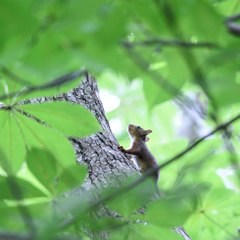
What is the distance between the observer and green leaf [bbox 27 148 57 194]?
3.39 ft

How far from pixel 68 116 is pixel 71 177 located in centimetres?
40

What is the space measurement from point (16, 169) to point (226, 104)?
0.84 metres

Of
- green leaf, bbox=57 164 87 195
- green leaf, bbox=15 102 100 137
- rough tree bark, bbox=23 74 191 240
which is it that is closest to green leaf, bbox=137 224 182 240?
green leaf, bbox=57 164 87 195

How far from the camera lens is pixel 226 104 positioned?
0.61 meters

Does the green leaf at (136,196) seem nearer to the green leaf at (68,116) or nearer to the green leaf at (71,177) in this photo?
the green leaf at (71,177)

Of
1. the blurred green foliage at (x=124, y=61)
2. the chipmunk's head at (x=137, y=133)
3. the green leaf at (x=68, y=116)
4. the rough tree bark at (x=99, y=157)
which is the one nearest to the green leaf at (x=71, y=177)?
the blurred green foliage at (x=124, y=61)

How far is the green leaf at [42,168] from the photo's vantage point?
1.03 meters

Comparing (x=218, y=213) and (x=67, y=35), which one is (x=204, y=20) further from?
(x=218, y=213)

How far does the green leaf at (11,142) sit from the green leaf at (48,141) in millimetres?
29

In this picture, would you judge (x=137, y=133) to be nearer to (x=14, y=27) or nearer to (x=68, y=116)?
(x=68, y=116)

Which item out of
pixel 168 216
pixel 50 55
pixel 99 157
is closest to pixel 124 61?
pixel 50 55

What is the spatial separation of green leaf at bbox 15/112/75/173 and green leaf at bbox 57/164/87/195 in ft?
0.32

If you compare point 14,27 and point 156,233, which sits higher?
point 14,27

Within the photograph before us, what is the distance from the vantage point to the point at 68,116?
1319 millimetres
